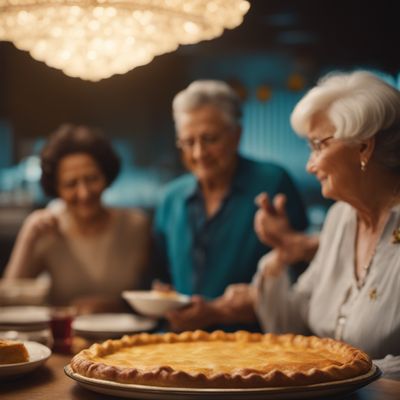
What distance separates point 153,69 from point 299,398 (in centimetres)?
507

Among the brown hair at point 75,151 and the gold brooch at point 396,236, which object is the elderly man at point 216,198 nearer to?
the brown hair at point 75,151

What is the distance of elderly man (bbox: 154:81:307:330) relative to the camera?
3334 mm

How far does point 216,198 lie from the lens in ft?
11.4

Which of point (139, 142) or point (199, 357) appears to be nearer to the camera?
point (199, 357)

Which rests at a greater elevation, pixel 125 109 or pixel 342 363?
pixel 125 109

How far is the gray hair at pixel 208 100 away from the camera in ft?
11.0

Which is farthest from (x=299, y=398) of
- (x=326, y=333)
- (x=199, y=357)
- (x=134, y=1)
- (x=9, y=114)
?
(x=9, y=114)

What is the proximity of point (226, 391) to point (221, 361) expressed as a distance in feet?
0.97

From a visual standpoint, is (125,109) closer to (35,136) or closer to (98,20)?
(35,136)

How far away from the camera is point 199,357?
5.97 ft

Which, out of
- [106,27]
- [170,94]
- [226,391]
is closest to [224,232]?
[106,27]

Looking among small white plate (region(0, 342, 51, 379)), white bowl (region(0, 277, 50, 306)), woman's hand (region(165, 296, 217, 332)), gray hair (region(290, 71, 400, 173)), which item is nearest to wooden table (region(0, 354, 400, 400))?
small white plate (region(0, 342, 51, 379))

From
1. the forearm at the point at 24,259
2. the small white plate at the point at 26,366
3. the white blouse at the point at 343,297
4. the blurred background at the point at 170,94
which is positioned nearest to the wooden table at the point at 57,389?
the small white plate at the point at 26,366

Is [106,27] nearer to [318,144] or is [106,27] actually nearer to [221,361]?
[318,144]
